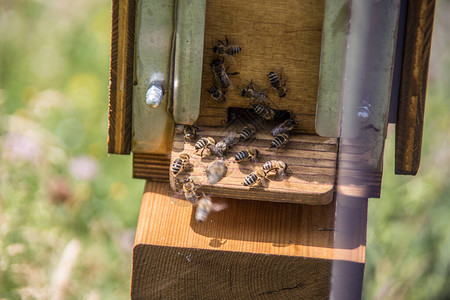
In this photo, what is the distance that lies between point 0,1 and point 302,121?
226 inches

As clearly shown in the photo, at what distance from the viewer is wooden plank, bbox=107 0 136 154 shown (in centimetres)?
260

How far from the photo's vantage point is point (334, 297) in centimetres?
251

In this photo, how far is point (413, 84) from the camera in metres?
2.57

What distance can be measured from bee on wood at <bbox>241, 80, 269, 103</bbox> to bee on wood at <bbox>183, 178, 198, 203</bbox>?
1.67 ft

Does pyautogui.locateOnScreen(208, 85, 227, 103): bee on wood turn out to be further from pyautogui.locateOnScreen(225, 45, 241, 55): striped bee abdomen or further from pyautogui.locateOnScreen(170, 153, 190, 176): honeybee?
pyautogui.locateOnScreen(170, 153, 190, 176): honeybee

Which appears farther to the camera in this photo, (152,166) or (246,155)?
(152,166)

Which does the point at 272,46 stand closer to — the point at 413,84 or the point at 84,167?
the point at 413,84

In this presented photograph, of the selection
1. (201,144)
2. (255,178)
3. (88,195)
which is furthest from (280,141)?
(88,195)

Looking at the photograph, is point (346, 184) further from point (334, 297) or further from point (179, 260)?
point (179, 260)

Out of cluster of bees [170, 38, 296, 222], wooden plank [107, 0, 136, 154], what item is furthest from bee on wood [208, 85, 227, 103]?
Result: wooden plank [107, 0, 136, 154]

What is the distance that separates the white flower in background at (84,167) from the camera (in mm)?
5405

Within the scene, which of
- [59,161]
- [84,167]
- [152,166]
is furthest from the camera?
[84,167]

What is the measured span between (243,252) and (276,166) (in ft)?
1.29

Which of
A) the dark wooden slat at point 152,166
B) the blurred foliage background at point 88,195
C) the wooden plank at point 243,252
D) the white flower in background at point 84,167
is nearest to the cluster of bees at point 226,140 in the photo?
the wooden plank at point 243,252
